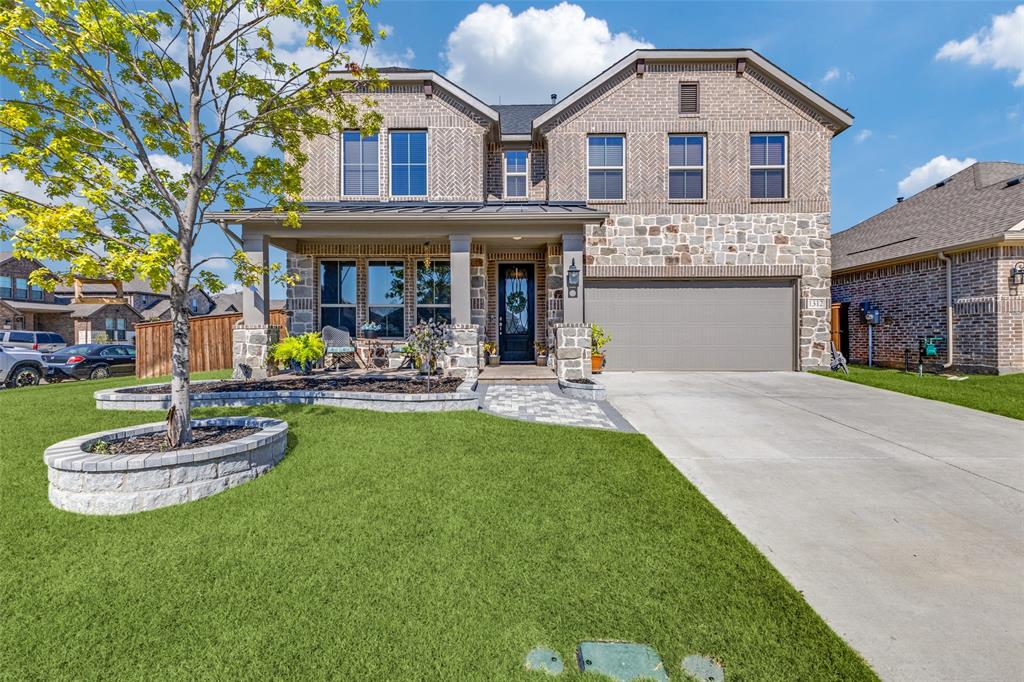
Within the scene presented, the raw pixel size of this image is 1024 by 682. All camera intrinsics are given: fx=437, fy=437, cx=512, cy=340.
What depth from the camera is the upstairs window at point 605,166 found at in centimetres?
1189

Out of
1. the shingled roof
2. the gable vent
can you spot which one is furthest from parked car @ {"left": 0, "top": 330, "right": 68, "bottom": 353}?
the shingled roof

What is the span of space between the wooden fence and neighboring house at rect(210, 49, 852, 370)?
319 centimetres

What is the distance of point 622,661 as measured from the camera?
1.88 m

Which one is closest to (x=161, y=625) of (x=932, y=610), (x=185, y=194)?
(x=932, y=610)

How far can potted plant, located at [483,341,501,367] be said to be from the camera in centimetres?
1147

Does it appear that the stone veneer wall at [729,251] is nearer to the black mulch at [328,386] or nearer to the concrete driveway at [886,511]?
the concrete driveway at [886,511]

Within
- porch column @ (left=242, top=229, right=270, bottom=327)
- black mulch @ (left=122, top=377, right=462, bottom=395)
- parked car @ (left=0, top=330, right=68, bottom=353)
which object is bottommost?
black mulch @ (left=122, top=377, right=462, bottom=395)

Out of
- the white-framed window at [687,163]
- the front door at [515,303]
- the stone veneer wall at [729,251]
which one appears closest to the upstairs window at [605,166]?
the stone veneer wall at [729,251]

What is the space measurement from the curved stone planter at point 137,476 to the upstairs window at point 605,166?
1061cm

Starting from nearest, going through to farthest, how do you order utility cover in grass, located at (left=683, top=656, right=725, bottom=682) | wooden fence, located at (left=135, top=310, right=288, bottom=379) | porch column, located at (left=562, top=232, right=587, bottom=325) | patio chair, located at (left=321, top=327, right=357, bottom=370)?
utility cover in grass, located at (left=683, top=656, right=725, bottom=682)
porch column, located at (left=562, top=232, right=587, bottom=325)
patio chair, located at (left=321, top=327, right=357, bottom=370)
wooden fence, located at (left=135, top=310, right=288, bottom=379)

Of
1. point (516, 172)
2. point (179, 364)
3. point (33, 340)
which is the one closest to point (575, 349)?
point (516, 172)

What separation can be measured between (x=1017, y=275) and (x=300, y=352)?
54.6 ft

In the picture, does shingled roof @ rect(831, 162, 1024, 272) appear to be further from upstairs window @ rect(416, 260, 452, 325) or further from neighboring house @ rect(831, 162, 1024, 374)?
upstairs window @ rect(416, 260, 452, 325)

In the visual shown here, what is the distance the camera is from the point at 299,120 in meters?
4.99
